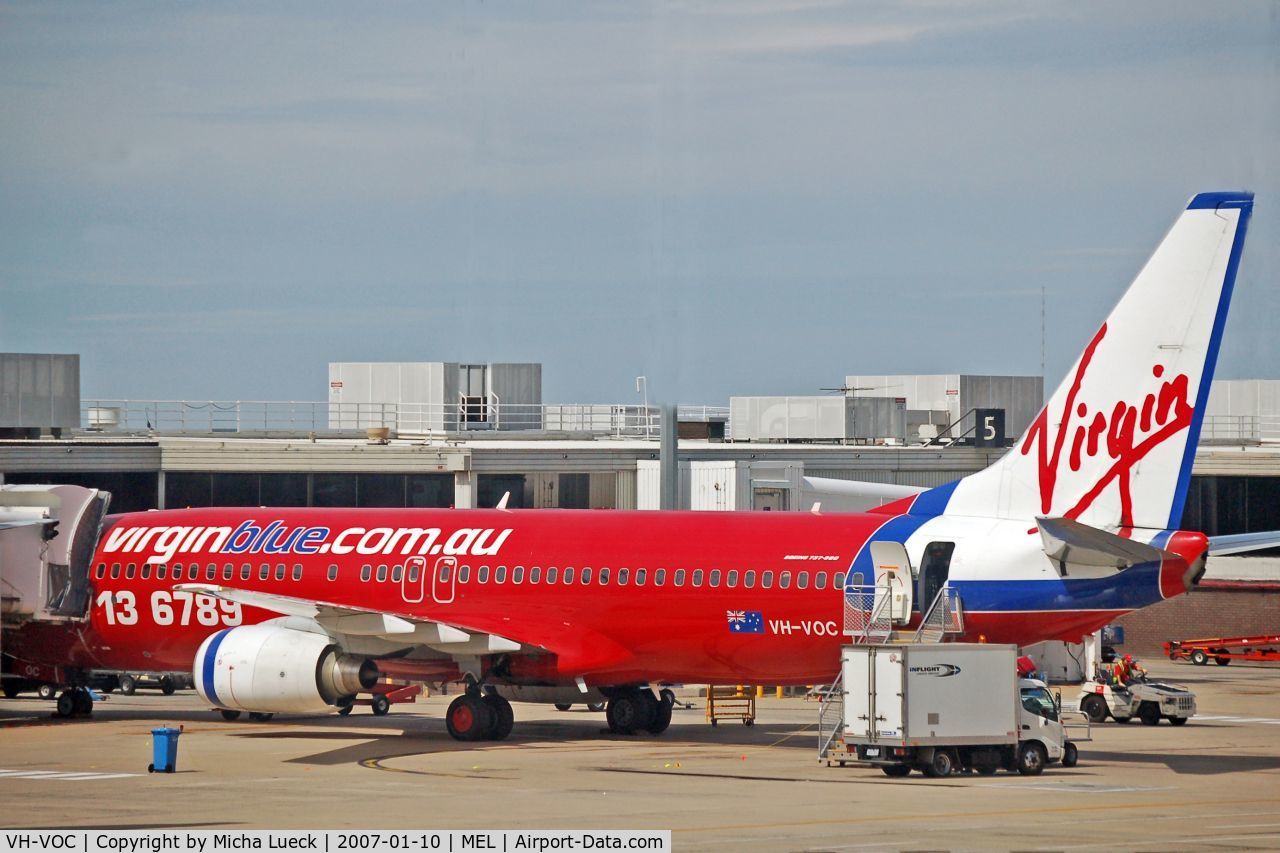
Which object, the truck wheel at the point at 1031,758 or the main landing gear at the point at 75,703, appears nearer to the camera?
the truck wheel at the point at 1031,758

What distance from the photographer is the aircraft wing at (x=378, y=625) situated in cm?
4178

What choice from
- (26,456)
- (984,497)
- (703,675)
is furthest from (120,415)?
(984,497)

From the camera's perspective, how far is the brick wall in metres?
79.4

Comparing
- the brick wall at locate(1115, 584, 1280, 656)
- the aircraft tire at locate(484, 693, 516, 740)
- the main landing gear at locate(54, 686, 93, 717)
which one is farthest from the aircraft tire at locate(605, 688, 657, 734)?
the brick wall at locate(1115, 584, 1280, 656)

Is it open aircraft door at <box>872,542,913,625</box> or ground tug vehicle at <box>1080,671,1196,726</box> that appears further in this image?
ground tug vehicle at <box>1080,671,1196,726</box>

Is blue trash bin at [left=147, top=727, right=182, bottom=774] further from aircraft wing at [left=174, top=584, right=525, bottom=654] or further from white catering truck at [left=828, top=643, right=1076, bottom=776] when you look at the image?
white catering truck at [left=828, top=643, right=1076, bottom=776]

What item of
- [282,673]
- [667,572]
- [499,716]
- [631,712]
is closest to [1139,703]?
[631,712]

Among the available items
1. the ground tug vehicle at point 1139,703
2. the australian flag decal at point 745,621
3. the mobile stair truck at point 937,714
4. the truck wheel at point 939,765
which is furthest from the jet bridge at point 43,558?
the ground tug vehicle at point 1139,703

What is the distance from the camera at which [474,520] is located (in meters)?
46.7

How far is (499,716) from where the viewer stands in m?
44.1

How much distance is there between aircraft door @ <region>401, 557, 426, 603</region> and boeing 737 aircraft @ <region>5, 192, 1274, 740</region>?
0.17ft

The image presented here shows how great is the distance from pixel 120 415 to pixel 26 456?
40.5 feet

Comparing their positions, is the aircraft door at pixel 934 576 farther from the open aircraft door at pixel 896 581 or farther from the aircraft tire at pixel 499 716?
the aircraft tire at pixel 499 716

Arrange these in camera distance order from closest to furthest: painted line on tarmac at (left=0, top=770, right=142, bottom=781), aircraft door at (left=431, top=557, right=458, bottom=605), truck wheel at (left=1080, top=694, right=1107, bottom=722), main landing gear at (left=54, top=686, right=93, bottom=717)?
1. painted line on tarmac at (left=0, top=770, right=142, bottom=781)
2. aircraft door at (left=431, top=557, right=458, bottom=605)
3. main landing gear at (left=54, top=686, right=93, bottom=717)
4. truck wheel at (left=1080, top=694, right=1107, bottom=722)
